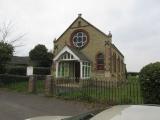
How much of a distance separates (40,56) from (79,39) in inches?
414

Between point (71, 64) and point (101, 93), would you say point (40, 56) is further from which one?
point (101, 93)

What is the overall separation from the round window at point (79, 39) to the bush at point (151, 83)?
60.4ft

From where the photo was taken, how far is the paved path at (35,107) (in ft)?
37.0

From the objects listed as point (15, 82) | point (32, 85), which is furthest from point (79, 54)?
point (32, 85)

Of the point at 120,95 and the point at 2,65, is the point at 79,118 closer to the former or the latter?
the point at 120,95

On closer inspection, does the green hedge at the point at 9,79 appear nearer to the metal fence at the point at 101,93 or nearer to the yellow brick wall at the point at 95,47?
the metal fence at the point at 101,93

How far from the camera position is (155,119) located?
3.07 m

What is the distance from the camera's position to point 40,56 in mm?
39031

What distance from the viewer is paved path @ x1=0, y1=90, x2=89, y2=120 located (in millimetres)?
11280

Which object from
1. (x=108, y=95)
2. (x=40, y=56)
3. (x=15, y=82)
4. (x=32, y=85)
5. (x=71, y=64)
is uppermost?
(x=40, y=56)

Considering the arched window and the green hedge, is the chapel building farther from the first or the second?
the green hedge

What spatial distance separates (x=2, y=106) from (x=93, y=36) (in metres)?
17.7

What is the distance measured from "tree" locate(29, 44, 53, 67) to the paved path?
22.8 meters

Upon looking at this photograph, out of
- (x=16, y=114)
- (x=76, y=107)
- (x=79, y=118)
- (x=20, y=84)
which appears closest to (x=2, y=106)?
(x=16, y=114)
